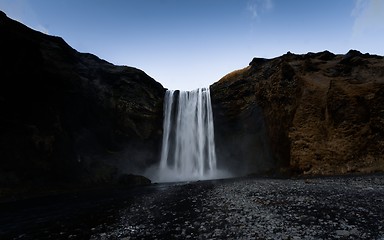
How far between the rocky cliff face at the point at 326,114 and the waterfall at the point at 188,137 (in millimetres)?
10823

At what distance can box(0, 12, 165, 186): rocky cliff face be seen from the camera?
3081cm

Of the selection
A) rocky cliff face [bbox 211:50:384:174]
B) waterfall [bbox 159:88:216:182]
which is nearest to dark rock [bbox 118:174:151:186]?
waterfall [bbox 159:88:216:182]

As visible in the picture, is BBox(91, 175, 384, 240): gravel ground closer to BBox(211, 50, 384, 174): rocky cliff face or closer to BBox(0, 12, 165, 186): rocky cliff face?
BBox(211, 50, 384, 174): rocky cliff face

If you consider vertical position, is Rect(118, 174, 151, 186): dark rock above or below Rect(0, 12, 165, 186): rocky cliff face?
below

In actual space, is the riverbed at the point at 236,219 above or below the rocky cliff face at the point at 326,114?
below

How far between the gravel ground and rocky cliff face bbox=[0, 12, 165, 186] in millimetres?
22355

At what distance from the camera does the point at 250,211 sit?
12.1 meters

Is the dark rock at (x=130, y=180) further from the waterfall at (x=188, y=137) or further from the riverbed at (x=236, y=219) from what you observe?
the riverbed at (x=236, y=219)

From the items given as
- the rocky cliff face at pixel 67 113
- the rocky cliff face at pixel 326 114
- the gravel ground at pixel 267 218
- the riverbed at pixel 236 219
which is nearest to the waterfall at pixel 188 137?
the rocky cliff face at pixel 67 113

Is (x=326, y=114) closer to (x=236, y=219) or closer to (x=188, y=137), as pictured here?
(x=236, y=219)

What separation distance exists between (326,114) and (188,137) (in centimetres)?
2769

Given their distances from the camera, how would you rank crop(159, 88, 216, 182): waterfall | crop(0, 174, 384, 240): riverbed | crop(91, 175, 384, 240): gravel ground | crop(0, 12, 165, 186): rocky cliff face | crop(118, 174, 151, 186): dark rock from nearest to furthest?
crop(91, 175, 384, 240): gravel ground → crop(0, 174, 384, 240): riverbed → crop(0, 12, 165, 186): rocky cliff face → crop(118, 174, 151, 186): dark rock → crop(159, 88, 216, 182): waterfall

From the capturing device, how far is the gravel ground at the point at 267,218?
29.2 feet

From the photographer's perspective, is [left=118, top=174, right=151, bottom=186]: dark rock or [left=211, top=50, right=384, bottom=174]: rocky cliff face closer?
[left=211, top=50, right=384, bottom=174]: rocky cliff face
